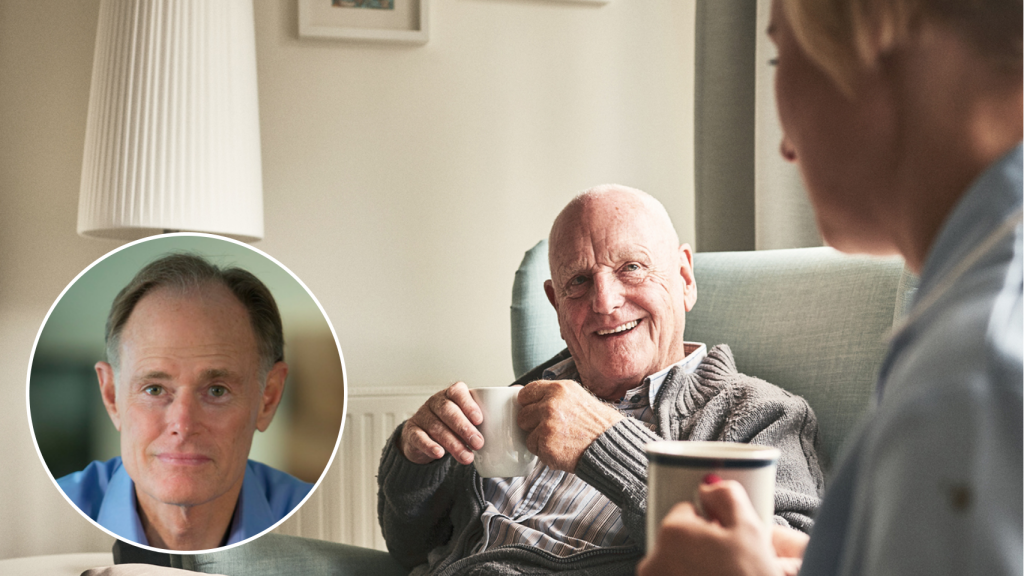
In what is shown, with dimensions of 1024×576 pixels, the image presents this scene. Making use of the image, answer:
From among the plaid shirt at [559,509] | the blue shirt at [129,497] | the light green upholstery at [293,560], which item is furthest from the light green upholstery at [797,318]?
the blue shirt at [129,497]

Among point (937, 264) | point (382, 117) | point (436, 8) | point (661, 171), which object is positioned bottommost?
point (937, 264)

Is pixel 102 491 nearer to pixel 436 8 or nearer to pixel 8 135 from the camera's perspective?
pixel 8 135

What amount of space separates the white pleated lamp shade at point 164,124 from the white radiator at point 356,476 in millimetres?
614

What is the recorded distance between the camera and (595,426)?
3.31 ft

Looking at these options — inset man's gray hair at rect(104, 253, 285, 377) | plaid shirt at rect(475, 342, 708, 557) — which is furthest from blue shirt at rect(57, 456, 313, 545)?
plaid shirt at rect(475, 342, 708, 557)

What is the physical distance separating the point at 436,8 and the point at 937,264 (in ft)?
6.25

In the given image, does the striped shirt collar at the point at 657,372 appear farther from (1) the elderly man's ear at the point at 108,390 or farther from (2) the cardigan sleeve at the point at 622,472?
(1) the elderly man's ear at the point at 108,390

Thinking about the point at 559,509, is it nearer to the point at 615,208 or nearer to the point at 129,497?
the point at 615,208

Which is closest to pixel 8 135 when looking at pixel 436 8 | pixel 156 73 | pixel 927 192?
pixel 156 73

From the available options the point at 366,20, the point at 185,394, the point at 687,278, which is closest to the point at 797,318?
the point at 687,278

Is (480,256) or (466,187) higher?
(466,187)

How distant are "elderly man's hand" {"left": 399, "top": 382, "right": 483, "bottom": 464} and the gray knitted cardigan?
79mm

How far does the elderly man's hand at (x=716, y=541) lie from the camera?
1.37 feet

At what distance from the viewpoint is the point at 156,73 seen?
5.01ft
